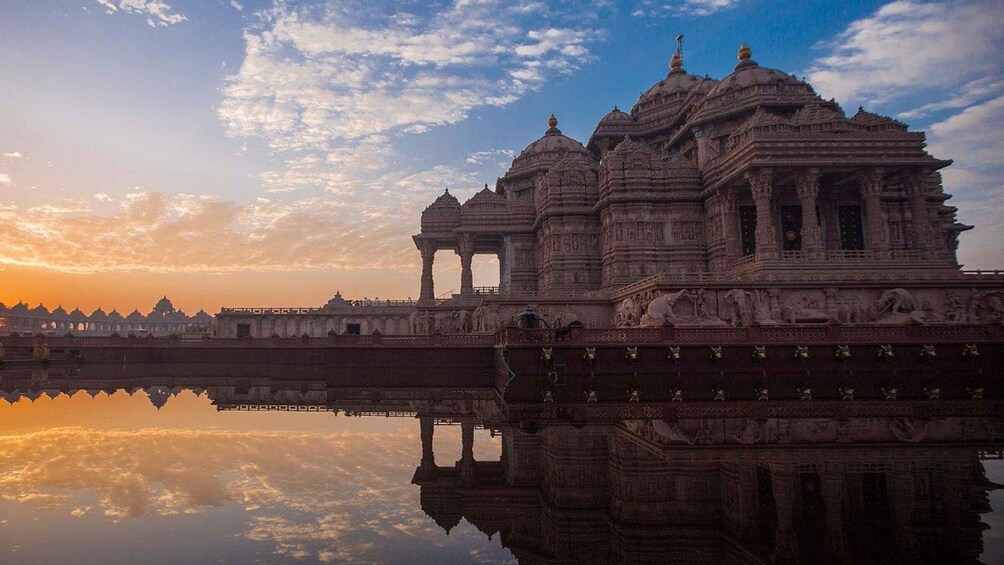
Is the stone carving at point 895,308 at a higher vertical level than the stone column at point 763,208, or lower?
lower

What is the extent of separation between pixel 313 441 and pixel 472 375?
58.2ft

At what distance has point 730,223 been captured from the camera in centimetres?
3394

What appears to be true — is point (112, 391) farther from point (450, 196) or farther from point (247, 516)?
point (450, 196)

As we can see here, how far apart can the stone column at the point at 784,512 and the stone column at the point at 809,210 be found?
2332 cm

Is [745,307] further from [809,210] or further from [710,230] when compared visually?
[710,230]

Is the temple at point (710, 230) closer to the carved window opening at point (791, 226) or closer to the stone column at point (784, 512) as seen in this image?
the carved window opening at point (791, 226)

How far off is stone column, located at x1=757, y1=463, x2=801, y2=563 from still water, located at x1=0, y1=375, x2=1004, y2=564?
32mm

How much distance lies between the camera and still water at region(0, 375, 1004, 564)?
6469 mm

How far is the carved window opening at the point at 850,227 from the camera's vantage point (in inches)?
1321

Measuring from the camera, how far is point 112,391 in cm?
2328

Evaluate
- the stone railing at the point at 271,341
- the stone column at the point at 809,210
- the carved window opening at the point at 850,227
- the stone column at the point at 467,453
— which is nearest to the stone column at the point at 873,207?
the carved window opening at the point at 850,227

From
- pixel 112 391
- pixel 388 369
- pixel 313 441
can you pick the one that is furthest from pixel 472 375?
pixel 313 441

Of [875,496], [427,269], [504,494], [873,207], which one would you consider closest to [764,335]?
[873,207]

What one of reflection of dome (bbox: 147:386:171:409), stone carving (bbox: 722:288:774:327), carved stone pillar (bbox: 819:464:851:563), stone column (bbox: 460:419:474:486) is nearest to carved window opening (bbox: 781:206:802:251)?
stone carving (bbox: 722:288:774:327)
